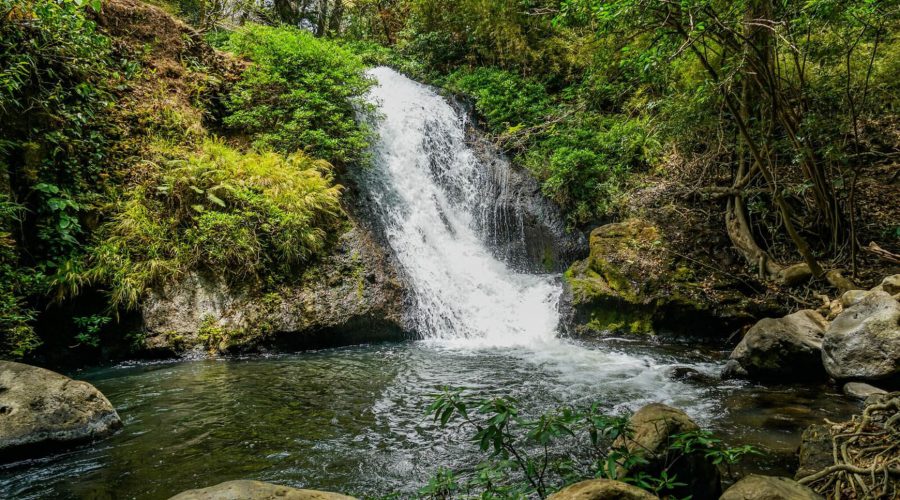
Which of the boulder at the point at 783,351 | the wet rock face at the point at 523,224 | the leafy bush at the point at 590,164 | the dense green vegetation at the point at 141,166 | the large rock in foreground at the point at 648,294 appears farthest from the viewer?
the wet rock face at the point at 523,224

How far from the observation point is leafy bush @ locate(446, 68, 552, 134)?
13.1 metres

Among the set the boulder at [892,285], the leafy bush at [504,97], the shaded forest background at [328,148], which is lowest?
the boulder at [892,285]

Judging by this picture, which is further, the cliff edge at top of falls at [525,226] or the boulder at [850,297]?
the cliff edge at top of falls at [525,226]

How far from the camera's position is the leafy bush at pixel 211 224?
7.07m

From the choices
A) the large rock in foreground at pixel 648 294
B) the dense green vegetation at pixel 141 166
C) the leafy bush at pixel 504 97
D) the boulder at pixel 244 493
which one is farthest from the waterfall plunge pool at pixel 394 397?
the leafy bush at pixel 504 97

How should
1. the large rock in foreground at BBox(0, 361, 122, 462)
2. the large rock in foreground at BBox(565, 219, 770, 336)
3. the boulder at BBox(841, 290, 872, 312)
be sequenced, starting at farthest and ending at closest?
the large rock in foreground at BBox(565, 219, 770, 336)
the boulder at BBox(841, 290, 872, 312)
the large rock in foreground at BBox(0, 361, 122, 462)

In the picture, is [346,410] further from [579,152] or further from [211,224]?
[579,152]

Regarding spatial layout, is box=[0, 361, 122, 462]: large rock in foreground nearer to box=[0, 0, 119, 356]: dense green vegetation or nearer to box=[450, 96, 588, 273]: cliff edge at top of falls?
box=[0, 0, 119, 356]: dense green vegetation

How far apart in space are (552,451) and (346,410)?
2.21 m

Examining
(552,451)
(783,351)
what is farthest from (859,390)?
(552,451)

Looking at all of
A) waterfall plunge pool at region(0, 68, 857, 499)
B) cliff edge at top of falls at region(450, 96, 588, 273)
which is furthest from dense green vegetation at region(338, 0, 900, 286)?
waterfall plunge pool at region(0, 68, 857, 499)

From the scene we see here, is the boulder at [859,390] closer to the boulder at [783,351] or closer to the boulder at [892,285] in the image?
the boulder at [783,351]

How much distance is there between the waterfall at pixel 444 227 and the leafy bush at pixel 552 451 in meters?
4.46

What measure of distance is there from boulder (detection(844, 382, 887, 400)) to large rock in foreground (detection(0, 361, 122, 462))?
7.09 metres
